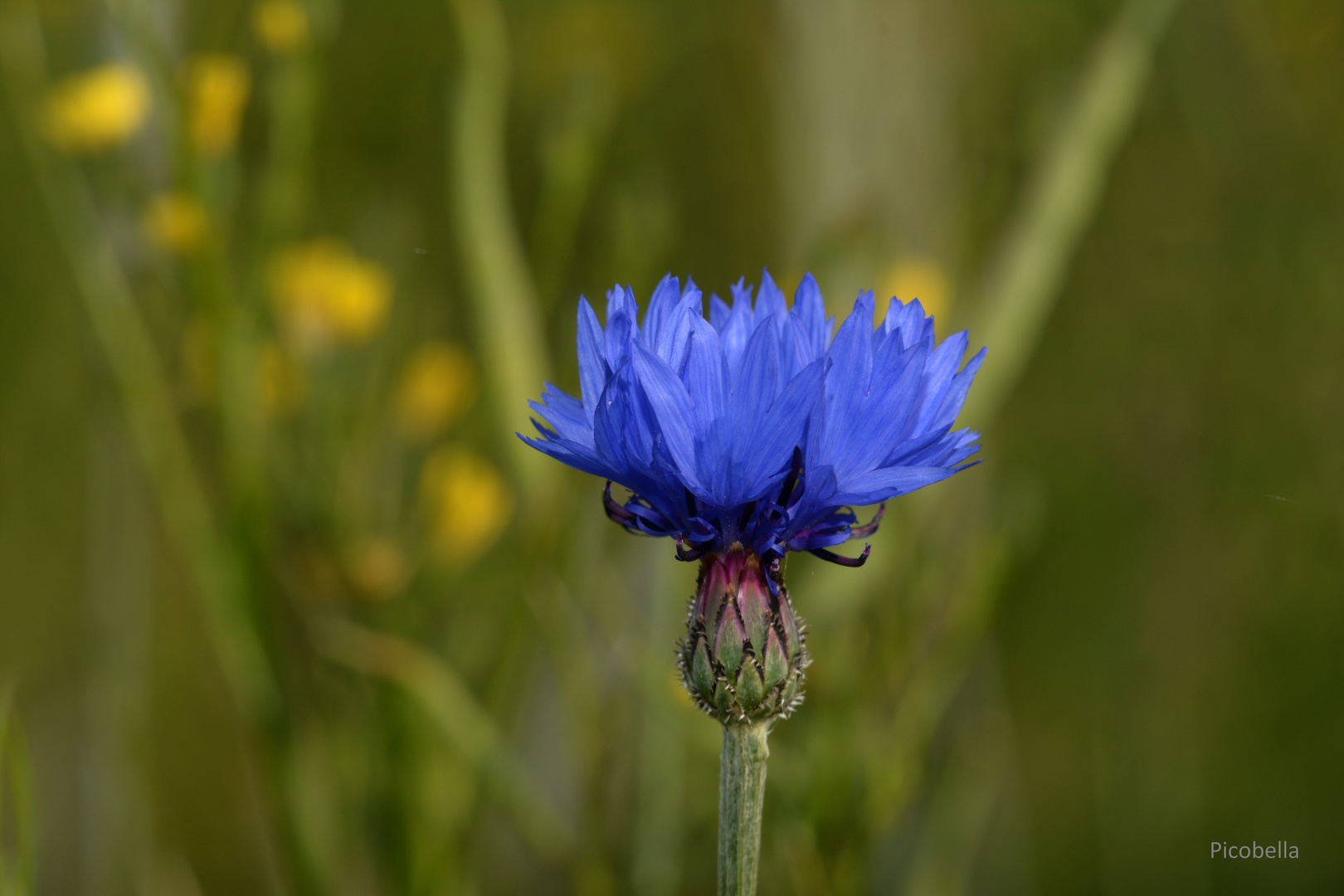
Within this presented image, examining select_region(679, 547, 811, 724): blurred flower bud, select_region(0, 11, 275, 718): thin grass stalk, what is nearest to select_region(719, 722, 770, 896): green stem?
select_region(679, 547, 811, 724): blurred flower bud

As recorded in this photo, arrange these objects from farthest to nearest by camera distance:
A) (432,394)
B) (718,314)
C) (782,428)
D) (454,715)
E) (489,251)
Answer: (432,394) → (489,251) → (454,715) → (718,314) → (782,428)

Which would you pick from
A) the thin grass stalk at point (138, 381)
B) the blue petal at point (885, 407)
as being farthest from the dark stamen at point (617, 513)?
the thin grass stalk at point (138, 381)

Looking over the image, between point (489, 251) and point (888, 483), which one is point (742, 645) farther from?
point (489, 251)

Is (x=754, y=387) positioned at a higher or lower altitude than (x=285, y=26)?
lower

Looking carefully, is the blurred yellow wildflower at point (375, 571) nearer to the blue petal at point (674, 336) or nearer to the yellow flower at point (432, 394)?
the yellow flower at point (432, 394)

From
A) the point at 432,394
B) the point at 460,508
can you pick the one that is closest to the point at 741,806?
the point at 460,508

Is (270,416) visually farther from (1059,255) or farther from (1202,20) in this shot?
(1202,20)

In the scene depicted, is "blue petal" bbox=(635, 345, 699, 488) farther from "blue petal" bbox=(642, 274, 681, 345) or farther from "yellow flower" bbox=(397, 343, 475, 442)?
"yellow flower" bbox=(397, 343, 475, 442)
